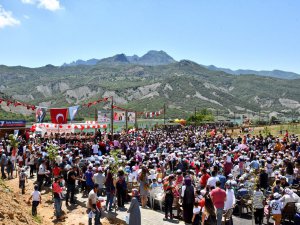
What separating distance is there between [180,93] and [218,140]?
164 metres

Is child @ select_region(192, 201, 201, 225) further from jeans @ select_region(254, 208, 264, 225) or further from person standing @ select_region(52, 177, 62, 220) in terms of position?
person standing @ select_region(52, 177, 62, 220)

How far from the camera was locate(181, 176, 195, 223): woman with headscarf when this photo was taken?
1160 cm

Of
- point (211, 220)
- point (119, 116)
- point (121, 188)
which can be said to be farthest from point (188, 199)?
point (119, 116)

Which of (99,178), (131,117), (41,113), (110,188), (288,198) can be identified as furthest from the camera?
(131,117)

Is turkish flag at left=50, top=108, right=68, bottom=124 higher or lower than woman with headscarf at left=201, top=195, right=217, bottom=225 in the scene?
higher

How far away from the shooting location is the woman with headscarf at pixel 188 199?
38.1 ft

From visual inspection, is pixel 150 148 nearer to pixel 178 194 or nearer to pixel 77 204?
pixel 77 204

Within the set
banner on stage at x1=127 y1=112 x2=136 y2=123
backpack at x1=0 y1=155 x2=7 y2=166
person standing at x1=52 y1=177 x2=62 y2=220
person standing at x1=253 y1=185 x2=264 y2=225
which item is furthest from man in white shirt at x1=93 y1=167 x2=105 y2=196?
banner on stage at x1=127 y1=112 x2=136 y2=123

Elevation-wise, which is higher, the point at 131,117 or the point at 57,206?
the point at 131,117

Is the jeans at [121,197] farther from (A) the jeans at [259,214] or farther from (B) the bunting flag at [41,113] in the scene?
(B) the bunting flag at [41,113]

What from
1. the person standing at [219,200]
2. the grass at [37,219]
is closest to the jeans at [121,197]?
the grass at [37,219]

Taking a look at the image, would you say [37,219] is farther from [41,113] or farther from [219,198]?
[41,113]

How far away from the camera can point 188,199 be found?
38.2 feet

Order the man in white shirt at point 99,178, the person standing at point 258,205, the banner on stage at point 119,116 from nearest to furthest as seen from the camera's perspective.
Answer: the person standing at point 258,205
the man in white shirt at point 99,178
the banner on stage at point 119,116
